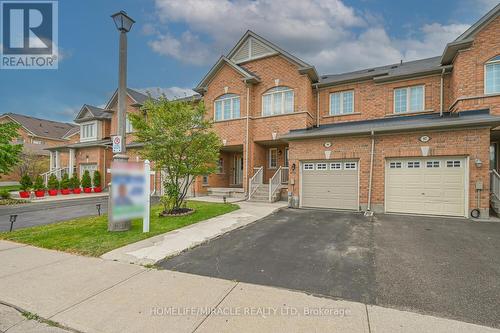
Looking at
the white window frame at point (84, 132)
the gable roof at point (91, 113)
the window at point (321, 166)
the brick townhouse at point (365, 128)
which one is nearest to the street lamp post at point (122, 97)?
the brick townhouse at point (365, 128)

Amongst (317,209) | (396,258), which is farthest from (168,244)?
(317,209)

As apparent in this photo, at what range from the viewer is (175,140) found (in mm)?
8922

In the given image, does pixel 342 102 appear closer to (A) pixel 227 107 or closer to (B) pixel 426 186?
(B) pixel 426 186

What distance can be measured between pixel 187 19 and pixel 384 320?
738 inches

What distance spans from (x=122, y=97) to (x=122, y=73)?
0.76 m

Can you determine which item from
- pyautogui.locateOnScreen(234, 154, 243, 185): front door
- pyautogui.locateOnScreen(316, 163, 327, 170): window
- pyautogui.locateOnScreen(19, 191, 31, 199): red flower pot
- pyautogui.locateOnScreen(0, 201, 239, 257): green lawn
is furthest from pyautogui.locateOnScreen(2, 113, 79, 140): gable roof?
pyautogui.locateOnScreen(316, 163, 327, 170): window

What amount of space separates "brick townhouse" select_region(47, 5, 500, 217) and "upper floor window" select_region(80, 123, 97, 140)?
14.1 m

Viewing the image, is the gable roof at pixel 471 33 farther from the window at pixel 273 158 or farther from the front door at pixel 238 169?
the front door at pixel 238 169

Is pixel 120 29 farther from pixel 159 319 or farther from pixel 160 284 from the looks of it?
pixel 159 319

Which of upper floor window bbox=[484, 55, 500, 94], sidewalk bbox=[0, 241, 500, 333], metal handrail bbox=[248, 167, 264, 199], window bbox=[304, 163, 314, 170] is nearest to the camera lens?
sidewalk bbox=[0, 241, 500, 333]

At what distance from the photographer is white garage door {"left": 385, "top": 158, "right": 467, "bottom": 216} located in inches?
365

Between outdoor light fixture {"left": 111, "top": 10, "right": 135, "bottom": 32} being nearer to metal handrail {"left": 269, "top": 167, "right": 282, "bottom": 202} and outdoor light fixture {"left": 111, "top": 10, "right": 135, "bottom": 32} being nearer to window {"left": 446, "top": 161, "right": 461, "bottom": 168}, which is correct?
metal handrail {"left": 269, "top": 167, "right": 282, "bottom": 202}

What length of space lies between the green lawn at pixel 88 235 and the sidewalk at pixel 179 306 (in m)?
1.29

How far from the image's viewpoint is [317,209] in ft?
38.1
